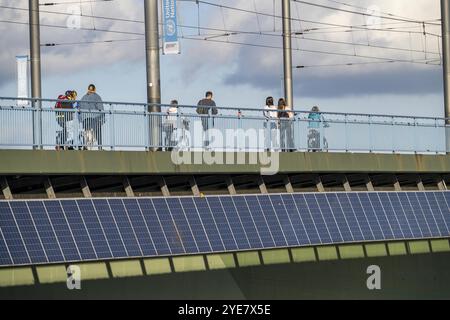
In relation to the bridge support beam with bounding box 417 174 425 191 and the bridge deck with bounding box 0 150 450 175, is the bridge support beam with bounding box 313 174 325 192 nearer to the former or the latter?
the bridge deck with bounding box 0 150 450 175

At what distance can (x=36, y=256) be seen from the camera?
2839cm

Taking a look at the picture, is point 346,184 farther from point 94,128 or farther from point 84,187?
point 84,187

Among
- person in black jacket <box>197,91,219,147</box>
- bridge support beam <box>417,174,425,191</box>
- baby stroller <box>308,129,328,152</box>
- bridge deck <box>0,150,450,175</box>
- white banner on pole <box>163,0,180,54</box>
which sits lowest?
bridge support beam <box>417,174,425,191</box>

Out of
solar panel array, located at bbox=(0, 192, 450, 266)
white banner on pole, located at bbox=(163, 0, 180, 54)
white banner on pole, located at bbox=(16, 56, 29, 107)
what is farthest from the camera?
white banner on pole, located at bbox=(16, 56, 29, 107)

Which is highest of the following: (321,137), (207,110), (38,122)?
(207,110)

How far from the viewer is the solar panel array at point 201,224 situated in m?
28.7

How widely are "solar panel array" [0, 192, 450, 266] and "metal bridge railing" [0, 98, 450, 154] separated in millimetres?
1295

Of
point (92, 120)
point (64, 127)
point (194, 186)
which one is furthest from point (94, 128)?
point (194, 186)

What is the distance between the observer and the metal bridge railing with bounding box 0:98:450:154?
98.0 ft

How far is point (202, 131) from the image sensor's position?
3331cm

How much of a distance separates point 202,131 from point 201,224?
8.36 ft

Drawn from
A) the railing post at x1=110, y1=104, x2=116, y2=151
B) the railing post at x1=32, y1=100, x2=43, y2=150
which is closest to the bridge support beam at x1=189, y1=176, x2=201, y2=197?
the railing post at x1=110, y1=104, x2=116, y2=151

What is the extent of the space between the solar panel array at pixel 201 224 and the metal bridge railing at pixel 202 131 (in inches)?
51.0
